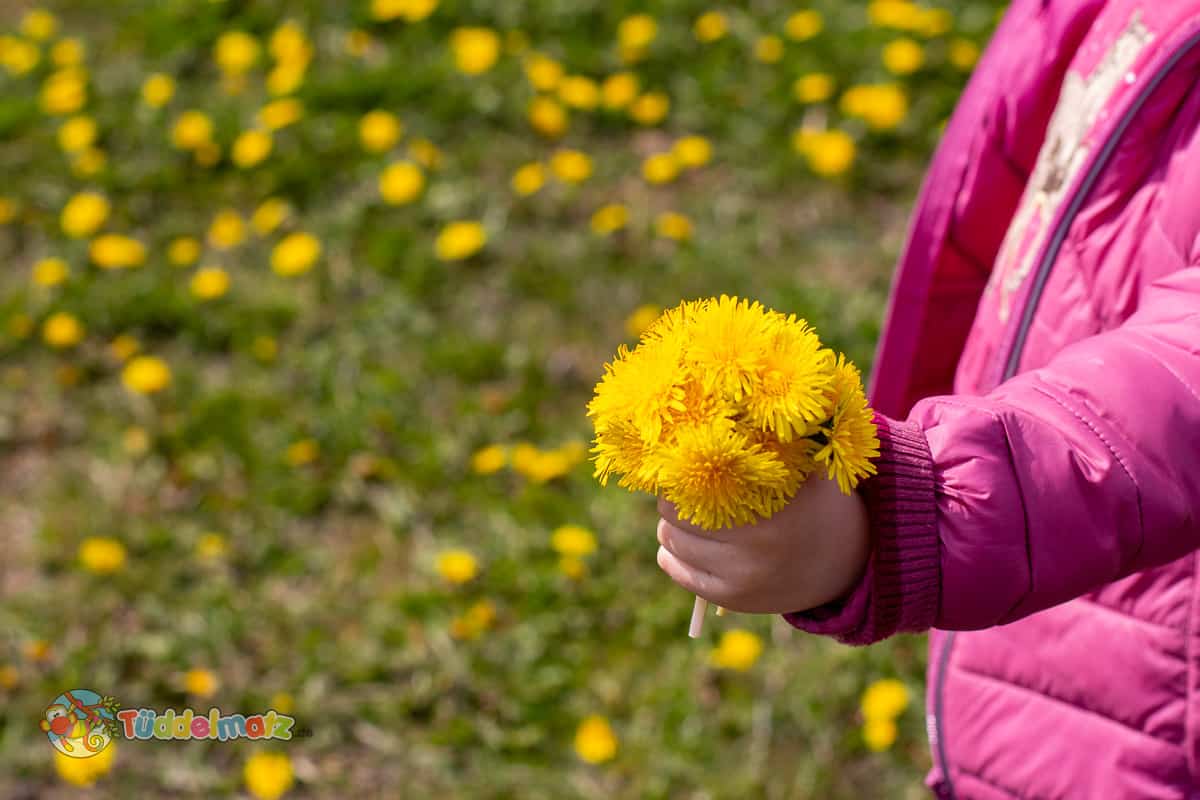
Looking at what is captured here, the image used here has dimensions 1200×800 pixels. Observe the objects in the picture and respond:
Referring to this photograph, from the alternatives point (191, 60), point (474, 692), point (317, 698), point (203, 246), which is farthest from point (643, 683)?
point (191, 60)

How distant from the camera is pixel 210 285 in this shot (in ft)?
9.93

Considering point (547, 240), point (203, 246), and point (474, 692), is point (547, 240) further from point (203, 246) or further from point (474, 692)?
point (474, 692)

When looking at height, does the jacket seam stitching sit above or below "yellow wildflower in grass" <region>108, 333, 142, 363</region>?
above

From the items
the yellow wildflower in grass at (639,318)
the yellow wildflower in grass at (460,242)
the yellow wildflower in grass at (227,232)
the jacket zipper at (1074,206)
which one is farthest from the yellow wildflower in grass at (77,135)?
the jacket zipper at (1074,206)

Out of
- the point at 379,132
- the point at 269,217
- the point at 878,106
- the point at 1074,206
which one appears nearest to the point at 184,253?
the point at 269,217

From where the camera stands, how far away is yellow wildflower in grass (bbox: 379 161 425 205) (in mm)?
3172

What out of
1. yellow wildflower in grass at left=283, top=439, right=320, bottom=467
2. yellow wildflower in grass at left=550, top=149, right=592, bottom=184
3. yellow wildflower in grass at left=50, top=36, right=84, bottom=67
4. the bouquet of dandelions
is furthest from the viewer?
yellow wildflower in grass at left=50, top=36, right=84, bottom=67

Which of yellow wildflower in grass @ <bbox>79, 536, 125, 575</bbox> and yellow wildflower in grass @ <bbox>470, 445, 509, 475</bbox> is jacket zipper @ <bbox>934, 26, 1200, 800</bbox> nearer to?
yellow wildflower in grass @ <bbox>470, 445, 509, 475</bbox>

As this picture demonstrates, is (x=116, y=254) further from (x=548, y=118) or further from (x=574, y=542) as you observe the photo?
(x=574, y=542)

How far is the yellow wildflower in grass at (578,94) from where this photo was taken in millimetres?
3318

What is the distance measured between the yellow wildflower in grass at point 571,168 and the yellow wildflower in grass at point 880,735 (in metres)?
1.59

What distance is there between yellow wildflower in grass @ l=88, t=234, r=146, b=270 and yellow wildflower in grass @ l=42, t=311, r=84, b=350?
189 millimetres

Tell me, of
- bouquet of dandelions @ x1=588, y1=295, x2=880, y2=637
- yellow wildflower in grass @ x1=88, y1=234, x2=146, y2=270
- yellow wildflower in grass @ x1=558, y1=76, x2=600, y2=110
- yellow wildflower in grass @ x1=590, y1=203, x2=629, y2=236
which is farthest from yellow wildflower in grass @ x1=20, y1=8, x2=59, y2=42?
bouquet of dandelions @ x1=588, y1=295, x2=880, y2=637

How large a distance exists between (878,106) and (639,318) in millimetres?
856
